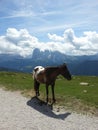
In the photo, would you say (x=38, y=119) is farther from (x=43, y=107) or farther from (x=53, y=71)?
(x=53, y=71)

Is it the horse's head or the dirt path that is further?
the horse's head

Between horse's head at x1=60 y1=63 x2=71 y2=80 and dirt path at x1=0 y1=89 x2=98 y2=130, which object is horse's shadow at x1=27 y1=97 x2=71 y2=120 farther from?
horse's head at x1=60 y1=63 x2=71 y2=80

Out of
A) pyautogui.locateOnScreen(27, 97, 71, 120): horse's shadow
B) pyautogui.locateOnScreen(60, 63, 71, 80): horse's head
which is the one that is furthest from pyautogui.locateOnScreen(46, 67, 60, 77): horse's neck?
pyautogui.locateOnScreen(27, 97, 71, 120): horse's shadow

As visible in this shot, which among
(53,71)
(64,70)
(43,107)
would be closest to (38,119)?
(43,107)

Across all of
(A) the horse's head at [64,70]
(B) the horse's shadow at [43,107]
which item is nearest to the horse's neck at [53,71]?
(A) the horse's head at [64,70]

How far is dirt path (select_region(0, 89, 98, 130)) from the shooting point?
2089 centimetres

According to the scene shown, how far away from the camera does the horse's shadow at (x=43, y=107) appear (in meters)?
24.5

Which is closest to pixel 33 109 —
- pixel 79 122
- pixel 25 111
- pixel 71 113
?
pixel 25 111

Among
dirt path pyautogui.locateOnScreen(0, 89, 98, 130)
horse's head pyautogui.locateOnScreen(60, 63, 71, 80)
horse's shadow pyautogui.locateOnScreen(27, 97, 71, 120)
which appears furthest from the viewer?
horse's head pyautogui.locateOnScreen(60, 63, 71, 80)

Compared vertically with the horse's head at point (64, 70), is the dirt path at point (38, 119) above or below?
below

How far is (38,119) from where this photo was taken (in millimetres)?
23016

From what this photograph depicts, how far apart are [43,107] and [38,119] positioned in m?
4.45

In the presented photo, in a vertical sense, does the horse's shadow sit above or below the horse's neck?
below

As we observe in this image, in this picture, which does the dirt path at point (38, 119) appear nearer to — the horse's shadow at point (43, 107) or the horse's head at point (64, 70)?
the horse's shadow at point (43, 107)
